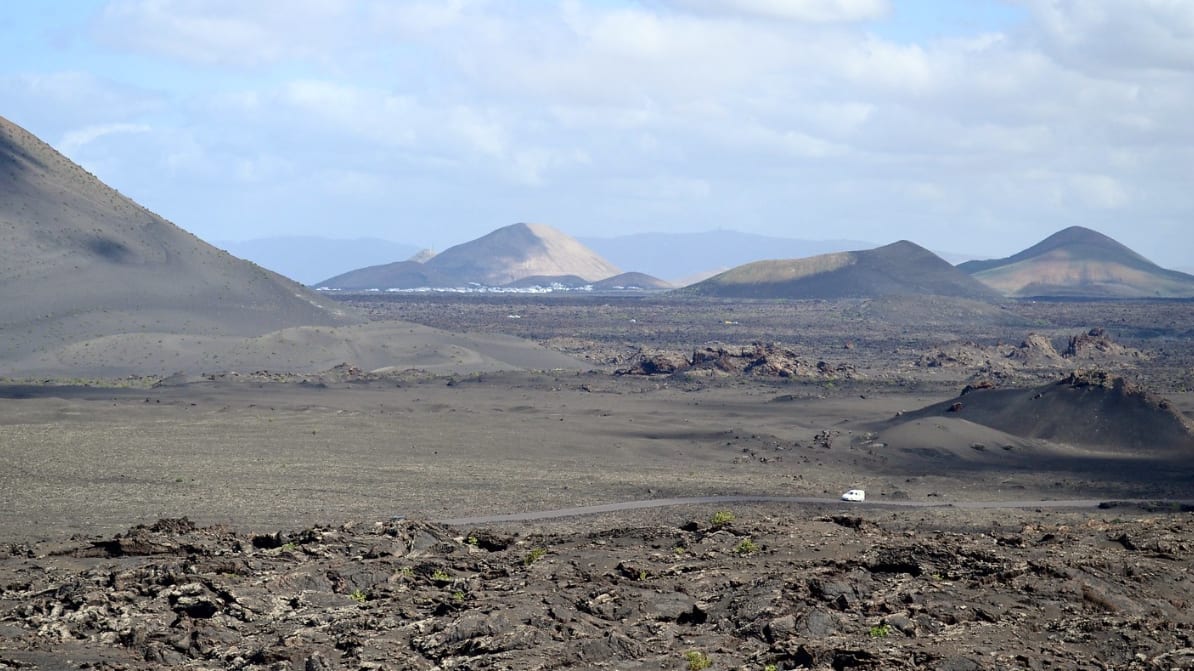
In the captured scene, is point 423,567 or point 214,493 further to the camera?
point 214,493

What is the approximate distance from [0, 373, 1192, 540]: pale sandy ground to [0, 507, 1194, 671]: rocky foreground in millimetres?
13314

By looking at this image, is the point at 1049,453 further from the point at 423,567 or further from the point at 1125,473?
the point at 423,567

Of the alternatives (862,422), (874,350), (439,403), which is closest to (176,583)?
(862,422)

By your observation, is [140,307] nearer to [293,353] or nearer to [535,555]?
[293,353]

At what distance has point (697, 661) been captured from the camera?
17906mm

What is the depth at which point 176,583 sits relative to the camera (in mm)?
21828

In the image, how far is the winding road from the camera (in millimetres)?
38750

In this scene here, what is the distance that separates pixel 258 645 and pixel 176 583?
3.15m

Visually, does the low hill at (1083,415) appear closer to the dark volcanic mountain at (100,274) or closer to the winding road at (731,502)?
the winding road at (731,502)

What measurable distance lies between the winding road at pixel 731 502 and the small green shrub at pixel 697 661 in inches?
782

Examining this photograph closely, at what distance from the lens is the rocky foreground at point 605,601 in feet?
60.3

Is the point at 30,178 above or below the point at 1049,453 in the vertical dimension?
above

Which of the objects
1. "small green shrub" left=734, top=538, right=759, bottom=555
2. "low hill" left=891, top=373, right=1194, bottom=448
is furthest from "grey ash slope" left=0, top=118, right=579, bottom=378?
"small green shrub" left=734, top=538, right=759, bottom=555

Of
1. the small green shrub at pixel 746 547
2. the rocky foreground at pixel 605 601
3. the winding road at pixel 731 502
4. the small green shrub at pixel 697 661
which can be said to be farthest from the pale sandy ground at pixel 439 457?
the small green shrub at pixel 697 661
